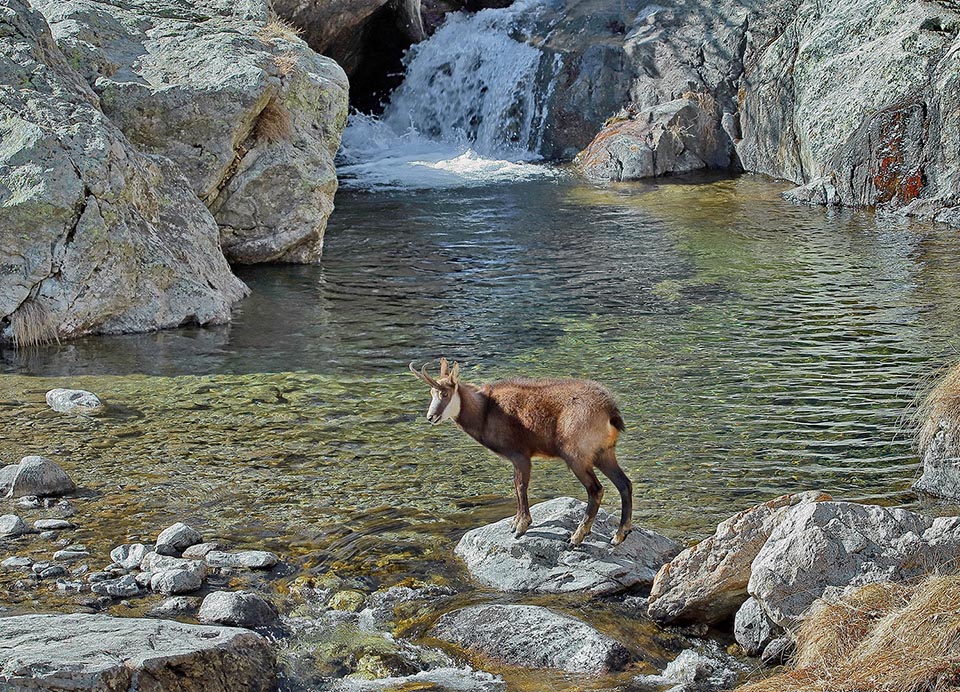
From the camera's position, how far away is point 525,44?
103 feet

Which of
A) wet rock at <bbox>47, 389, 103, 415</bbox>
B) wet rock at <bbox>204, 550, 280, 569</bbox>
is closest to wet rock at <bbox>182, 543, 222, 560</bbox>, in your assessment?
wet rock at <bbox>204, 550, 280, 569</bbox>

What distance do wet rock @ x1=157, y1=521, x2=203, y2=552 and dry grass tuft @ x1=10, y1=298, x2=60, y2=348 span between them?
244 inches

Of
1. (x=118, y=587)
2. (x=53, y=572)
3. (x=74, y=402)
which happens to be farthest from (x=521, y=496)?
(x=74, y=402)

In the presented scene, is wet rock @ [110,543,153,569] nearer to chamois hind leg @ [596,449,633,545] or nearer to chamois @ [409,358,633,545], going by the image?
chamois @ [409,358,633,545]

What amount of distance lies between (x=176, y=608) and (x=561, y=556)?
2402 millimetres

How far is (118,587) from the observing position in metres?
6.95

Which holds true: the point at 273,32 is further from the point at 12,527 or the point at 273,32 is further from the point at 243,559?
the point at 243,559

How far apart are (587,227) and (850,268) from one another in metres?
5.17

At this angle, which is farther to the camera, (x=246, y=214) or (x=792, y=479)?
(x=246, y=214)

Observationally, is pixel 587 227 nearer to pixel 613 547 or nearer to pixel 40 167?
pixel 40 167

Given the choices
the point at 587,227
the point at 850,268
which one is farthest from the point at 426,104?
the point at 850,268

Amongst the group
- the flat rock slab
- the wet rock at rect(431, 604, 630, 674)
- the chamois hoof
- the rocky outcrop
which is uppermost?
the rocky outcrop

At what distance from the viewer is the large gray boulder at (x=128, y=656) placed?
512 centimetres

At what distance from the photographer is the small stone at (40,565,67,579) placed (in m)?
7.14
